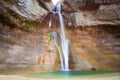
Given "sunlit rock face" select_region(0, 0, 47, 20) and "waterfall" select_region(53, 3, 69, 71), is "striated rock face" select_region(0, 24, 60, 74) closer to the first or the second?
"waterfall" select_region(53, 3, 69, 71)

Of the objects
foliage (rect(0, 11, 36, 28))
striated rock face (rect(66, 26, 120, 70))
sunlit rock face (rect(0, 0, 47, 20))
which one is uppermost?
sunlit rock face (rect(0, 0, 47, 20))

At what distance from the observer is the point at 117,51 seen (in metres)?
10.6

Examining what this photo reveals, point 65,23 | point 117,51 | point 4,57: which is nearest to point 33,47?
point 4,57

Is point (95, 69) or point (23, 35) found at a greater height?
point (23, 35)

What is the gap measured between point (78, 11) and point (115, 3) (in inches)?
76.8

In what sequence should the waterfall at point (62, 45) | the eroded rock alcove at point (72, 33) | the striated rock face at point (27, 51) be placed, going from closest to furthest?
the striated rock face at point (27, 51), the eroded rock alcove at point (72, 33), the waterfall at point (62, 45)

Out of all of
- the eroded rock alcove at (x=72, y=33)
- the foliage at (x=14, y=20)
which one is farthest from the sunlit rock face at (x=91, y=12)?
the foliage at (x=14, y=20)

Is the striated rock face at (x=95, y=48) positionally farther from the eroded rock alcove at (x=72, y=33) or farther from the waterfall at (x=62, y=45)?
the waterfall at (x=62, y=45)

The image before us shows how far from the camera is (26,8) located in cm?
961

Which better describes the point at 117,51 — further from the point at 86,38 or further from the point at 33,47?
the point at 33,47

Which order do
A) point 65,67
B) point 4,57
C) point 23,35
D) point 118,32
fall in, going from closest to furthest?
point 4,57 → point 23,35 → point 65,67 → point 118,32

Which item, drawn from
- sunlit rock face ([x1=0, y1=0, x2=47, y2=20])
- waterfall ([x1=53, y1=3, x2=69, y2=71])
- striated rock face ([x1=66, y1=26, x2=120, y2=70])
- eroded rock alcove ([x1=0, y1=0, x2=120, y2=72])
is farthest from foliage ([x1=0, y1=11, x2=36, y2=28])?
striated rock face ([x1=66, y1=26, x2=120, y2=70])

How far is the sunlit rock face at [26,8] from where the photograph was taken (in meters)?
8.81

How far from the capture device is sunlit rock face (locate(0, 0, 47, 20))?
28.9 feet
